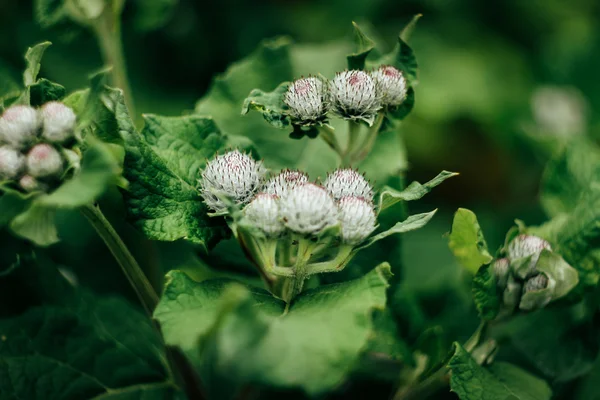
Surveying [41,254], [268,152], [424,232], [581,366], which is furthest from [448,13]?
[41,254]

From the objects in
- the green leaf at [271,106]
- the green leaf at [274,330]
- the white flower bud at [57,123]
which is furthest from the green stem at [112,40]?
the green leaf at [274,330]

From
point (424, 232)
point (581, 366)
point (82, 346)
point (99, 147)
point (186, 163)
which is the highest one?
point (99, 147)

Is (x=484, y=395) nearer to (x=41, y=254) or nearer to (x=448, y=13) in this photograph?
(x=41, y=254)

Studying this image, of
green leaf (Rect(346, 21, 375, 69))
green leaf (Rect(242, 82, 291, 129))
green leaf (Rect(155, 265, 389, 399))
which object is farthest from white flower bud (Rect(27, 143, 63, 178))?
green leaf (Rect(346, 21, 375, 69))

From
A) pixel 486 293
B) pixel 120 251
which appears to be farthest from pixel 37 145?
pixel 486 293

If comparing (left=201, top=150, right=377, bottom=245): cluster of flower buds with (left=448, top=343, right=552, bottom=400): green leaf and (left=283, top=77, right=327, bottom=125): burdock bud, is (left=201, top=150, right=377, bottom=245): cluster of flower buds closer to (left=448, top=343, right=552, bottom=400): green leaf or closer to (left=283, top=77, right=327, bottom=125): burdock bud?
(left=283, top=77, right=327, bottom=125): burdock bud
